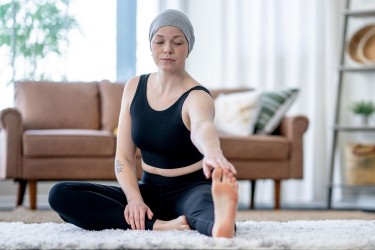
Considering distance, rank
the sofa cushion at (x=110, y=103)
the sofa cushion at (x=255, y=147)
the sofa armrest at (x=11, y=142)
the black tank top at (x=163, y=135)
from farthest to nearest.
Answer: the sofa cushion at (x=110, y=103) → the sofa cushion at (x=255, y=147) → the sofa armrest at (x=11, y=142) → the black tank top at (x=163, y=135)

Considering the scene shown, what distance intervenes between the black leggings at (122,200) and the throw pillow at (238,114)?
2185 mm

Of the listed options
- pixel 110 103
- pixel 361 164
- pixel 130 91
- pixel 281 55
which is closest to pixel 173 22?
pixel 130 91

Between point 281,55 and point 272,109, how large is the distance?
0.97 meters

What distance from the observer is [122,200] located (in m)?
2.13

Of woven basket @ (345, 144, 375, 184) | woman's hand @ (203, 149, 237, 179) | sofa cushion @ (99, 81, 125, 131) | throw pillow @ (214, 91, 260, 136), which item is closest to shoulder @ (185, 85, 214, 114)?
woman's hand @ (203, 149, 237, 179)

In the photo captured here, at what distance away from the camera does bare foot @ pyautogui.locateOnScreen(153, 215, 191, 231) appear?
6.44 feet

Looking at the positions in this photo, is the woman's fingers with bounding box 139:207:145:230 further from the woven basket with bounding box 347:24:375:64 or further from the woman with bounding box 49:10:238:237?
the woven basket with bounding box 347:24:375:64

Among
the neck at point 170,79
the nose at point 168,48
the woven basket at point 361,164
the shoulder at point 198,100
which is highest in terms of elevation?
the nose at point 168,48

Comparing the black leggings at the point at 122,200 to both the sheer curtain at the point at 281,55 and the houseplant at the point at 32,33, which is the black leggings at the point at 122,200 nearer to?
the houseplant at the point at 32,33

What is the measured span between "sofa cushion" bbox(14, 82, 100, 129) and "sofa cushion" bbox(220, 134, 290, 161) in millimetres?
962

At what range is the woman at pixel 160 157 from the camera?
2.01 meters

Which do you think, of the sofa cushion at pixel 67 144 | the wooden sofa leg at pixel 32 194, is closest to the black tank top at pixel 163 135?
the sofa cushion at pixel 67 144

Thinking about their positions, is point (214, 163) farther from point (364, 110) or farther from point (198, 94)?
point (364, 110)

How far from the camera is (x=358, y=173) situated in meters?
4.66
